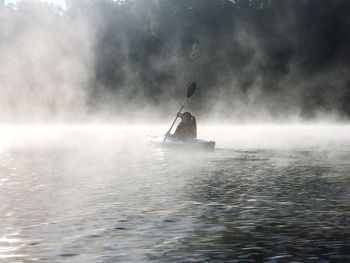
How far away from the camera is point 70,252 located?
573 inches

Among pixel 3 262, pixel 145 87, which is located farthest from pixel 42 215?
pixel 145 87

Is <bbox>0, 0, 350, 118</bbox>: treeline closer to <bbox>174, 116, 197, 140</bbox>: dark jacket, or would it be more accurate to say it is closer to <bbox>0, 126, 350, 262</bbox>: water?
<bbox>174, 116, 197, 140</bbox>: dark jacket

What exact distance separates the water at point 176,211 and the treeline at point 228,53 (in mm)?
67862

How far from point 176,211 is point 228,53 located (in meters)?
91.2

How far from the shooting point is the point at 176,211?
19.6 m

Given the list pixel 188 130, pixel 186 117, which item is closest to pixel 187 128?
pixel 188 130

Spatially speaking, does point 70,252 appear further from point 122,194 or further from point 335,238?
point 122,194

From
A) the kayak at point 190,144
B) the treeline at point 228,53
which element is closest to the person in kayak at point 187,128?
the kayak at point 190,144

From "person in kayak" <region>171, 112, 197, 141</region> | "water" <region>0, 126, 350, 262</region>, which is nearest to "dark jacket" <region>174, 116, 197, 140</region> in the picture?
"person in kayak" <region>171, 112, 197, 141</region>

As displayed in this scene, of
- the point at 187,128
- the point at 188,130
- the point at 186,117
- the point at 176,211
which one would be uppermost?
the point at 186,117

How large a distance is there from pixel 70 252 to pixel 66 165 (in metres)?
20.9

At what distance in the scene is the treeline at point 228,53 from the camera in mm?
100062

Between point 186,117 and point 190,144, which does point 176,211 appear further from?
point 186,117

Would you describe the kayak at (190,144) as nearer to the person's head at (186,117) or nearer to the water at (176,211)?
the person's head at (186,117)
